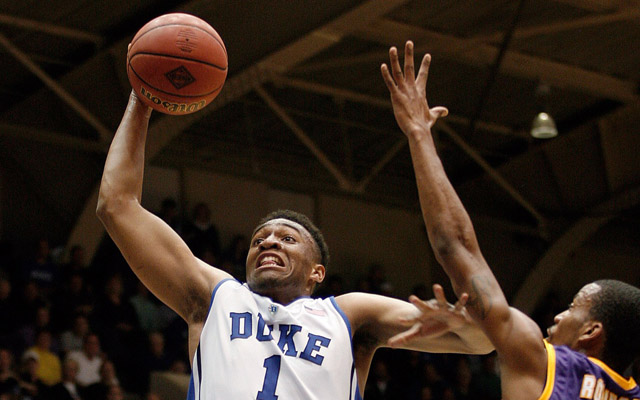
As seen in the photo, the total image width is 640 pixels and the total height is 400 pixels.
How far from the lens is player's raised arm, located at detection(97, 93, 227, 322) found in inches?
172

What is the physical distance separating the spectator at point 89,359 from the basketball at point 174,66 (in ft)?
21.2

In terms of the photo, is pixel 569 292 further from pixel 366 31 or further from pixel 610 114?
pixel 366 31

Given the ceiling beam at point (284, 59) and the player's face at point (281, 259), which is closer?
the player's face at point (281, 259)

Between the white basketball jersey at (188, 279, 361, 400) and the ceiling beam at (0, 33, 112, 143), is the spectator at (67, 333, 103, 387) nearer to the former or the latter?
the ceiling beam at (0, 33, 112, 143)

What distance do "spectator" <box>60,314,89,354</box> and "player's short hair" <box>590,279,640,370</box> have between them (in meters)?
8.31

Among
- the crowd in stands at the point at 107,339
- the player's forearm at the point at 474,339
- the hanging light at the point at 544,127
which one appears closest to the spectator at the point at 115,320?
the crowd in stands at the point at 107,339

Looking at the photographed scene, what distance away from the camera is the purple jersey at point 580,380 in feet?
10.8

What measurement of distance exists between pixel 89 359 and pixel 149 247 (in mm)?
6726

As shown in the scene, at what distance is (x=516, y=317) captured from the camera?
3.28m

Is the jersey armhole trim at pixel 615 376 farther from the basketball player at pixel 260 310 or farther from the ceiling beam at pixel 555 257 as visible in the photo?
the ceiling beam at pixel 555 257

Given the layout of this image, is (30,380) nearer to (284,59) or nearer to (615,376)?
(284,59)

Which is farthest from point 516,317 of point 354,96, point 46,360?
point 354,96

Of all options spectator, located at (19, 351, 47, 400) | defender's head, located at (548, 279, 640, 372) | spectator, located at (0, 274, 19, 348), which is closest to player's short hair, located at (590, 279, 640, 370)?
defender's head, located at (548, 279, 640, 372)

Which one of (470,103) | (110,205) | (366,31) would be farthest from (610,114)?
(110,205)
